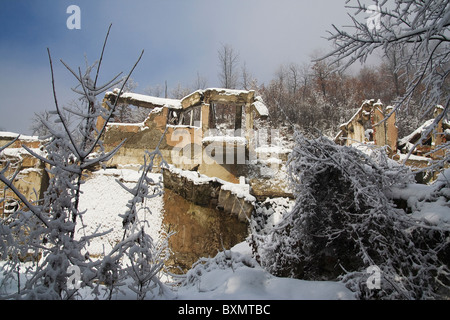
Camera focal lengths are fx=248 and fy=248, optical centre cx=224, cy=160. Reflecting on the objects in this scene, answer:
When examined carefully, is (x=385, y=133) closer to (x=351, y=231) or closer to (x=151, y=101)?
(x=351, y=231)

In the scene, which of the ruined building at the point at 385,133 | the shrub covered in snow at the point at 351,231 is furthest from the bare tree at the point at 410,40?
the ruined building at the point at 385,133

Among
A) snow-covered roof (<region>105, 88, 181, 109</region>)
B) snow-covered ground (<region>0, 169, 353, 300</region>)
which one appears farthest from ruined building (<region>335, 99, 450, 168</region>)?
snow-covered ground (<region>0, 169, 353, 300</region>)

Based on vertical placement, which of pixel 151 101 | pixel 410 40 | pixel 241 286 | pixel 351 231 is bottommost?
pixel 241 286

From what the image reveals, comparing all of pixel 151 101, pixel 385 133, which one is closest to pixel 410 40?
pixel 385 133

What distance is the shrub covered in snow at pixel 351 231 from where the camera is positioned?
2.05 m

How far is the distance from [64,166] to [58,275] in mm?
687

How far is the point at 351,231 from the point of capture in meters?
2.40

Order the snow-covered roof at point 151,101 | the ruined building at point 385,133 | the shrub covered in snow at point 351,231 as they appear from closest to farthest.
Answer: the shrub covered in snow at point 351,231, the ruined building at point 385,133, the snow-covered roof at point 151,101

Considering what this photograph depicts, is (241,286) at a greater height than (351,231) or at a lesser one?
lesser

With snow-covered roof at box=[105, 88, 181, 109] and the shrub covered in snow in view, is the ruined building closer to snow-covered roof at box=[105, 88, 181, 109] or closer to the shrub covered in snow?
snow-covered roof at box=[105, 88, 181, 109]

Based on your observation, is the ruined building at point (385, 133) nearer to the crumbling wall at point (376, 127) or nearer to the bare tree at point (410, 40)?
the crumbling wall at point (376, 127)

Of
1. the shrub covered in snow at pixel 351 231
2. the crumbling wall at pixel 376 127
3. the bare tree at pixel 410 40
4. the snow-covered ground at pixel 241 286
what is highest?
the crumbling wall at pixel 376 127

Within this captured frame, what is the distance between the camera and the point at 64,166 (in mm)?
1688
